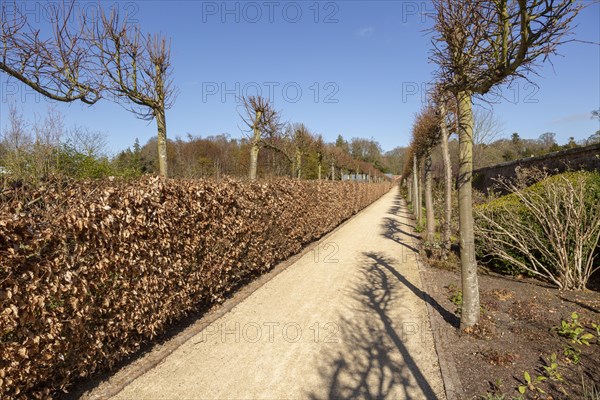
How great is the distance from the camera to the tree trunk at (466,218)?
14.5ft

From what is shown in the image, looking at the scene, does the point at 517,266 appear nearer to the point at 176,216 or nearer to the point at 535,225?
the point at 535,225

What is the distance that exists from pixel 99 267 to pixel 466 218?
14.1 feet

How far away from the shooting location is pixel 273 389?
3434 millimetres

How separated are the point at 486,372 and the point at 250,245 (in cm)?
452

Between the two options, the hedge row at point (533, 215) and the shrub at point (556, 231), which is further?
the hedge row at point (533, 215)

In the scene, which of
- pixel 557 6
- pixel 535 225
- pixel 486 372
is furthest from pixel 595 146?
pixel 486 372

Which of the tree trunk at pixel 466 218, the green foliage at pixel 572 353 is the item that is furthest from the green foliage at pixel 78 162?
the green foliage at pixel 572 353

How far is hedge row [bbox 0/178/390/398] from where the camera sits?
2.66m

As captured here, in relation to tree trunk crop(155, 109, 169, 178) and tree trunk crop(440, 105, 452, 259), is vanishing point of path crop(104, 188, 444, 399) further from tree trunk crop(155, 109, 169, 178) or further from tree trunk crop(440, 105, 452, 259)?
tree trunk crop(155, 109, 169, 178)

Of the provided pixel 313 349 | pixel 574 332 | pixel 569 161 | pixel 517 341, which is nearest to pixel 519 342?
pixel 517 341

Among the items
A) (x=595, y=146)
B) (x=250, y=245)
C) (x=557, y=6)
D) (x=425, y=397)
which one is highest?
(x=557, y=6)

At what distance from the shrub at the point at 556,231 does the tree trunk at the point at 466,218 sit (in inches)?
94.0

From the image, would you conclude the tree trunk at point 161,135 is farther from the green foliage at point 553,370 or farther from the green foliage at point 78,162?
the green foliage at point 553,370

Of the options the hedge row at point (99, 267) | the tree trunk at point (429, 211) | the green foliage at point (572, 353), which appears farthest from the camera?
the tree trunk at point (429, 211)
